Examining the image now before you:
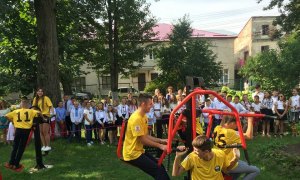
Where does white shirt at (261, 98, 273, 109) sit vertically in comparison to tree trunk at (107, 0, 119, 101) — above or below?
below

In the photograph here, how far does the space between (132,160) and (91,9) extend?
563 inches

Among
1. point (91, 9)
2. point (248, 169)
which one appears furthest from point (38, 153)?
point (91, 9)

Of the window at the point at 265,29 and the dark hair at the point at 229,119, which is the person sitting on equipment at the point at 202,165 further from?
the window at the point at 265,29

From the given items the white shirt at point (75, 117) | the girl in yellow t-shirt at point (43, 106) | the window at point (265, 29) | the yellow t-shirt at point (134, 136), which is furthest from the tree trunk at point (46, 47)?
the window at point (265, 29)

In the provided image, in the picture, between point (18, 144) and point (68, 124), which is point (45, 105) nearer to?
point (18, 144)

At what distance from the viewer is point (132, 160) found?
3.87m

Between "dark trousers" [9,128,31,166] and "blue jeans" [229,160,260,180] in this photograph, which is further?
"dark trousers" [9,128,31,166]

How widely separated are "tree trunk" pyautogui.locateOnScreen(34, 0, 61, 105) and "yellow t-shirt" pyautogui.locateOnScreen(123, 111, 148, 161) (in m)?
6.74

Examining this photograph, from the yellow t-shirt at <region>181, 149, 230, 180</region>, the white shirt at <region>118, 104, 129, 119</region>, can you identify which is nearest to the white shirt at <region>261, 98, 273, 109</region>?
the white shirt at <region>118, 104, 129, 119</region>

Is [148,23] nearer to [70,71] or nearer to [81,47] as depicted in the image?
[81,47]

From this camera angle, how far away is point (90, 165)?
6.75m

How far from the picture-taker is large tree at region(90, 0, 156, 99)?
54.3 ft

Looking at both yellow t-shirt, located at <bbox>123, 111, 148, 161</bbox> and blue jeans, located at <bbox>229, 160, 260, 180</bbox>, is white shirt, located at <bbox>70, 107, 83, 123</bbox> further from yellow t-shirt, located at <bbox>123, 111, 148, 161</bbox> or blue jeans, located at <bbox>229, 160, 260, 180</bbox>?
blue jeans, located at <bbox>229, 160, 260, 180</bbox>

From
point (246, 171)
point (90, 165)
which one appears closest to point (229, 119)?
point (246, 171)
